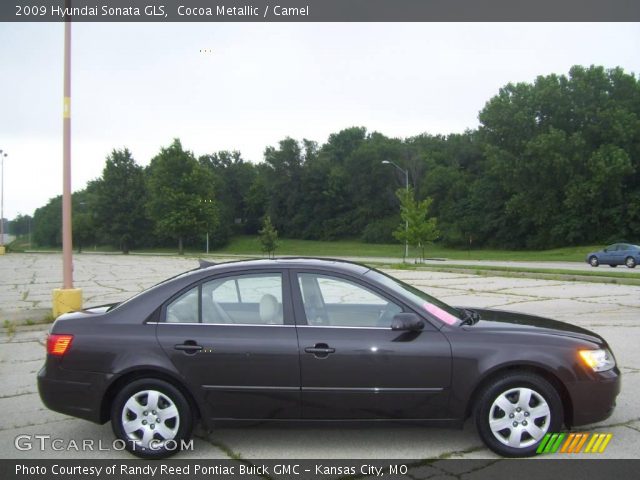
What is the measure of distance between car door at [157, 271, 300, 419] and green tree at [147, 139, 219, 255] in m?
55.6

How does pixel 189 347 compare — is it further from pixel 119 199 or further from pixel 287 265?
pixel 119 199

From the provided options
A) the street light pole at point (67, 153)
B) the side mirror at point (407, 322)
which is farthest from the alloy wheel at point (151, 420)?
the street light pole at point (67, 153)

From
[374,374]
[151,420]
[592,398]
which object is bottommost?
[151,420]

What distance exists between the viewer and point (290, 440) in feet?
14.4

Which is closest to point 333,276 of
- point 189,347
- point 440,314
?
point 440,314

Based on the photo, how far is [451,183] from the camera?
250ft

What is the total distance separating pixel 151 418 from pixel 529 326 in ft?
9.85

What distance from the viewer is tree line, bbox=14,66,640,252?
5422cm

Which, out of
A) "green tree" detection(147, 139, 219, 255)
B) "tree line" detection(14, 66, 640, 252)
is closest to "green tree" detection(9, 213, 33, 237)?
"tree line" detection(14, 66, 640, 252)

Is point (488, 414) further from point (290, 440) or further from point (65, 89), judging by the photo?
point (65, 89)

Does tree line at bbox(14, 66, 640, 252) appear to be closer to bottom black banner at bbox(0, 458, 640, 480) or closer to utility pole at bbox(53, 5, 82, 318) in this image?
utility pole at bbox(53, 5, 82, 318)

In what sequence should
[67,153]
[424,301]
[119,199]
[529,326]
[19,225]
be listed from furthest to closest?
1. [19,225]
2. [119,199]
3. [67,153]
4. [424,301]
5. [529,326]

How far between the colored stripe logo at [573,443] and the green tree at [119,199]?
7360 centimetres

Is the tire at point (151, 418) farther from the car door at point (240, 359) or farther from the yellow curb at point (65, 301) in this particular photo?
the yellow curb at point (65, 301)
